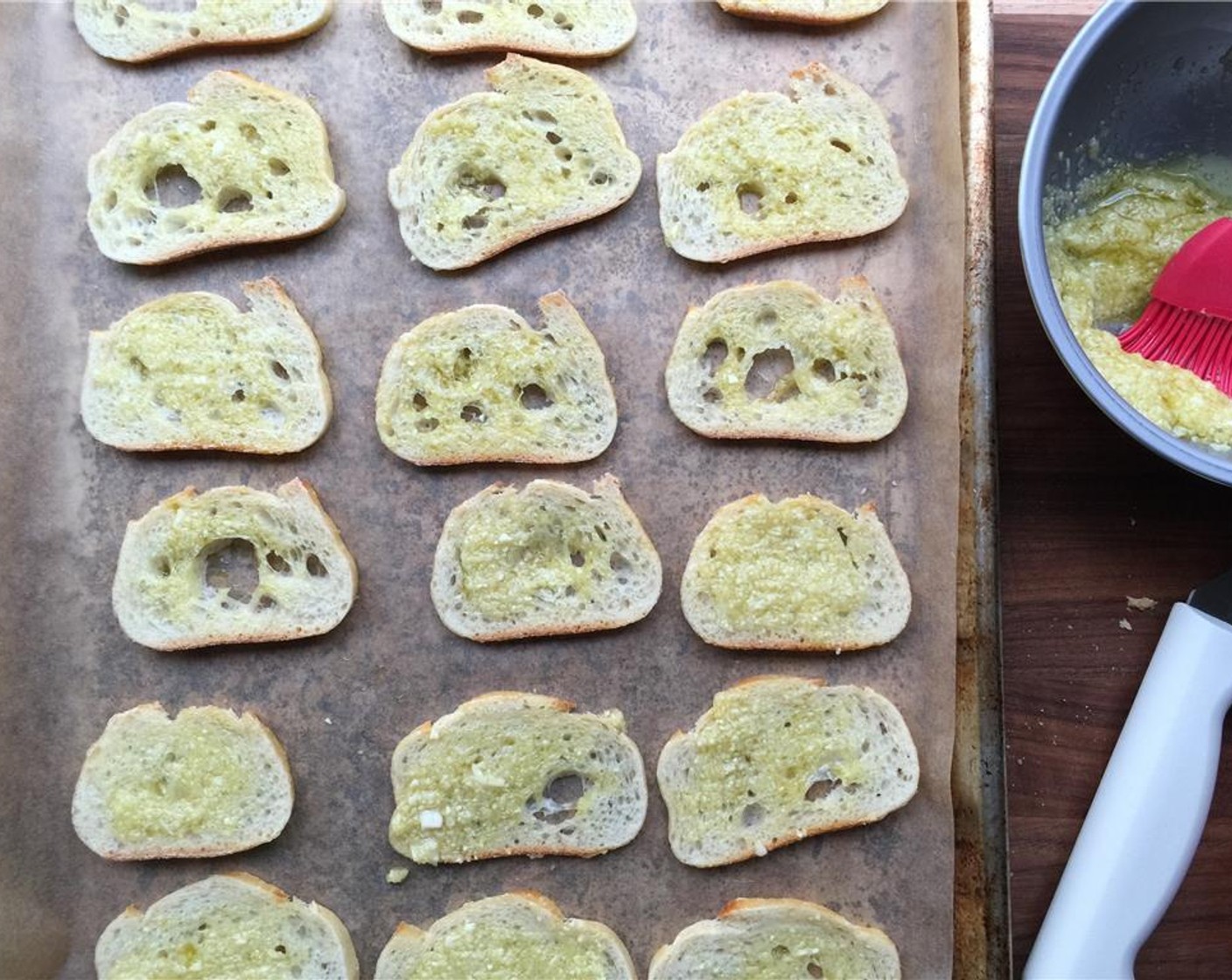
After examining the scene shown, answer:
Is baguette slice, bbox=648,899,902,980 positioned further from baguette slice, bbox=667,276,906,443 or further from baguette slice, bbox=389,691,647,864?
baguette slice, bbox=667,276,906,443

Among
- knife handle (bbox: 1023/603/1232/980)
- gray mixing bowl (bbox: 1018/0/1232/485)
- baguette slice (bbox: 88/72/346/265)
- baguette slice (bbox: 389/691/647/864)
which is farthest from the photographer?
baguette slice (bbox: 88/72/346/265)

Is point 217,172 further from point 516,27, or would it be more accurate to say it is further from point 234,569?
point 234,569

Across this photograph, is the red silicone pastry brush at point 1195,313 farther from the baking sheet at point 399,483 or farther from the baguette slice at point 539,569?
the baguette slice at point 539,569

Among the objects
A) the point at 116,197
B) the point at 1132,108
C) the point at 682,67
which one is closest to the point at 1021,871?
the point at 1132,108

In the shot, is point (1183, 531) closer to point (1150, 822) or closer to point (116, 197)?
→ point (1150, 822)

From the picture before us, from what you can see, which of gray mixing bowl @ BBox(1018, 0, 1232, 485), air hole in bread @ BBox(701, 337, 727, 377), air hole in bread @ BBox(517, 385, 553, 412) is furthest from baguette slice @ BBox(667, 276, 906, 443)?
gray mixing bowl @ BBox(1018, 0, 1232, 485)

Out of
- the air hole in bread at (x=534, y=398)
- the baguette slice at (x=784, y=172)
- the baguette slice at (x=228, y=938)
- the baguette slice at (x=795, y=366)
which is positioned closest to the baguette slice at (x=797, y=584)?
the baguette slice at (x=795, y=366)
